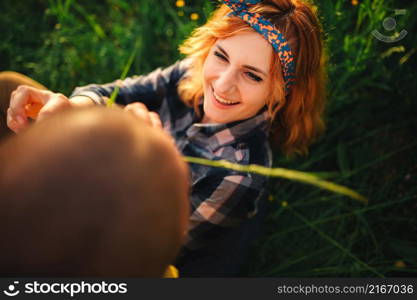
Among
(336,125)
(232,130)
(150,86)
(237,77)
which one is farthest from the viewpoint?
(336,125)

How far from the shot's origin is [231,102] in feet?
3.74

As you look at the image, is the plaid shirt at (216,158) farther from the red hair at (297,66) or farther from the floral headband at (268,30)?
the floral headband at (268,30)

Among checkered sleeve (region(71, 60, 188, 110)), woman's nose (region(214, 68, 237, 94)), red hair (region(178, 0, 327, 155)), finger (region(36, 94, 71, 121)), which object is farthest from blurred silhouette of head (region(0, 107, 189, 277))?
checkered sleeve (region(71, 60, 188, 110))

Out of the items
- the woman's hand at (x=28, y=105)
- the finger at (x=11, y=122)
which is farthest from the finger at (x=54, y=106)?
the finger at (x=11, y=122)

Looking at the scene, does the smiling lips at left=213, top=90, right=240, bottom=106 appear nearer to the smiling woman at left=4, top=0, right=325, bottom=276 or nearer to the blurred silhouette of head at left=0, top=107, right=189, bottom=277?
the smiling woman at left=4, top=0, right=325, bottom=276

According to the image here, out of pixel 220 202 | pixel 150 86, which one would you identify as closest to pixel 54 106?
pixel 150 86

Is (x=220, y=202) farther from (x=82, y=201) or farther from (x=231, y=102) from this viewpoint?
(x=82, y=201)

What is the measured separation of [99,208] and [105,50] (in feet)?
5.12

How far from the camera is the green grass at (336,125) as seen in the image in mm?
1521

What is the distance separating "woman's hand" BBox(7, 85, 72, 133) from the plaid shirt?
0.19m

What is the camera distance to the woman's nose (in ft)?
3.52

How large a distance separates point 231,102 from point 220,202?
1.20ft

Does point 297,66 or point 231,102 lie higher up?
point 297,66

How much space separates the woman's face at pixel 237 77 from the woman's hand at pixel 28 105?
19.8 inches
